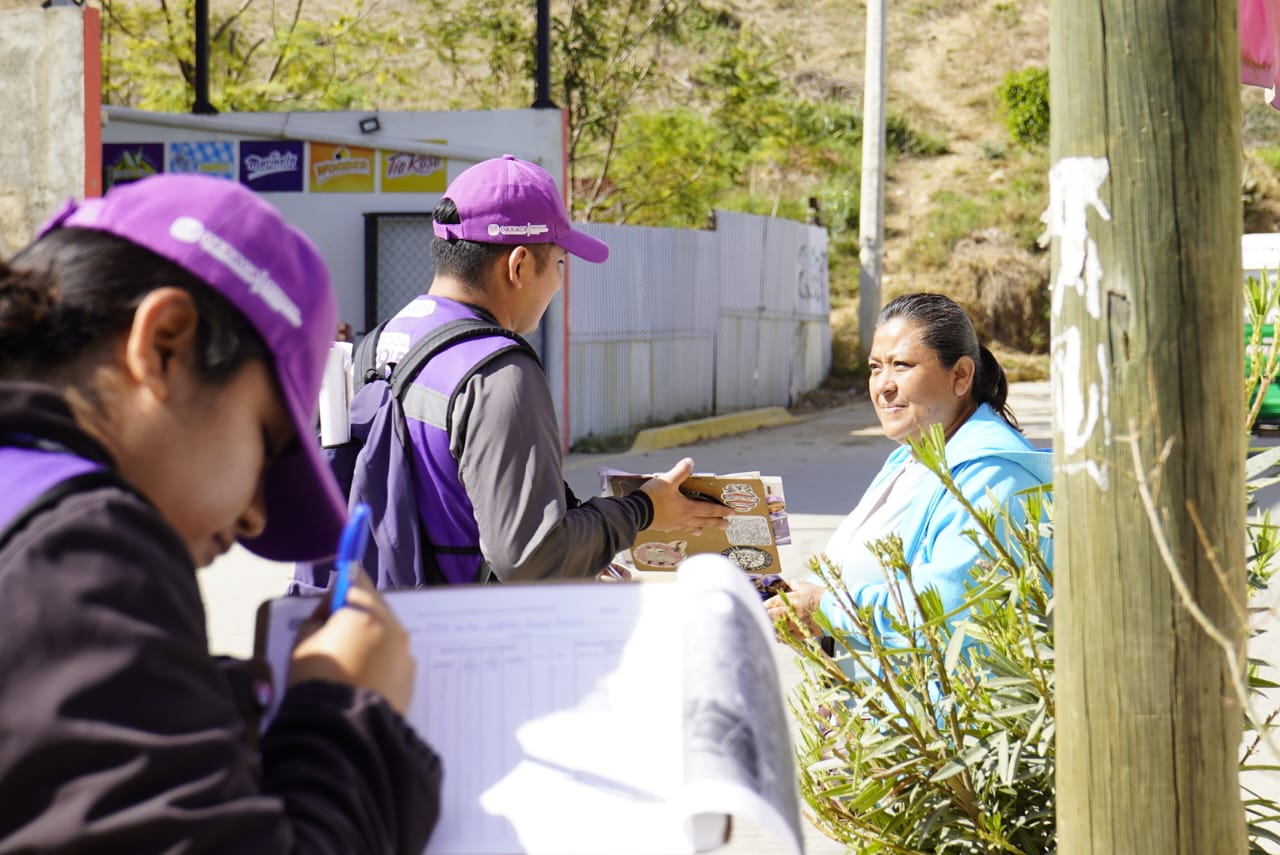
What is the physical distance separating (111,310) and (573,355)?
13.1 metres

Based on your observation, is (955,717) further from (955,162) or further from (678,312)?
(955,162)

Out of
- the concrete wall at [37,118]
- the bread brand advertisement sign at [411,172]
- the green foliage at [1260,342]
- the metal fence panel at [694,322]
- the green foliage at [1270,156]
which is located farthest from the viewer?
the green foliage at [1270,156]

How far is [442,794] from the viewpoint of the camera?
1.33 meters

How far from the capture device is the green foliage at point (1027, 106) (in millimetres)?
37781

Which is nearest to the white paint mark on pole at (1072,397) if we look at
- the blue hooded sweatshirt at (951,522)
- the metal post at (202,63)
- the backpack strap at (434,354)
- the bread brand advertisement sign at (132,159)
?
the blue hooded sweatshirt at (951,522)

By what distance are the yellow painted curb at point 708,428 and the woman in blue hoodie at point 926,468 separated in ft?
36.9

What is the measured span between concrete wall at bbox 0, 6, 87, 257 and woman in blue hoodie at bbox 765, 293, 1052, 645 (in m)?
6.65

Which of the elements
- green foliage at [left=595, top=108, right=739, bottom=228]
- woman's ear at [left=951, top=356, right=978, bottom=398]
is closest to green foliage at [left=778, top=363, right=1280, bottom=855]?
woman's ear at [left=951, top=356, right=978, bottom=398]

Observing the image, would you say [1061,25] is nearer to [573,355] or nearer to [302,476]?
[302,476]

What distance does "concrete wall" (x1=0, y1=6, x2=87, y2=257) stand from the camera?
8.73 m

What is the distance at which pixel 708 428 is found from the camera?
655 inches

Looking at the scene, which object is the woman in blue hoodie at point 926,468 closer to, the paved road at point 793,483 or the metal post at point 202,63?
the paved road at point 793,483

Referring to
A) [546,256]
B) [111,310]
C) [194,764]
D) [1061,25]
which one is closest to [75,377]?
[111,310]

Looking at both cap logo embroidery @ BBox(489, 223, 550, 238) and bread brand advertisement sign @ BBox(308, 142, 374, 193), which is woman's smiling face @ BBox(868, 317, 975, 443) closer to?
cap logo embroidery @ BBox(489, 223, 550, 238)
